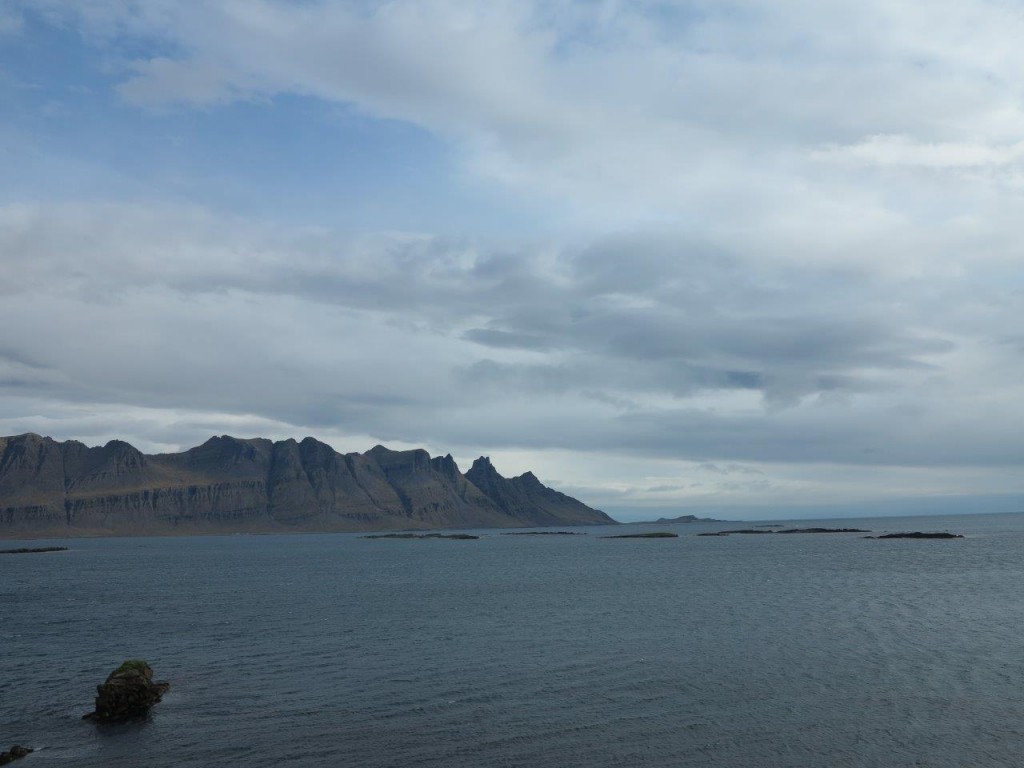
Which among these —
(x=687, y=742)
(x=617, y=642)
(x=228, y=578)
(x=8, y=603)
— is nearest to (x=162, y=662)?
(x=617, y=642)

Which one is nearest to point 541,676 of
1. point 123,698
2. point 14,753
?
point 123,698

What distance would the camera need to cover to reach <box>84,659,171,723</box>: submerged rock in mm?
40688

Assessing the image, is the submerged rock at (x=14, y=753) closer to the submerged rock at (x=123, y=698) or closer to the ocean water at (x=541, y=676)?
the ocean water at (x=541, y=676)

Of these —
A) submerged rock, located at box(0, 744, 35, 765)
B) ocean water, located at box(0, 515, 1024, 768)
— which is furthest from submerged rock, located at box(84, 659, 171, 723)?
submerged rock, located at box(0, 744, 35, 765)

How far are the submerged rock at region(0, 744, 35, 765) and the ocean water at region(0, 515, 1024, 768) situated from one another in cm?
59

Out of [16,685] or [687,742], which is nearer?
[687,742]

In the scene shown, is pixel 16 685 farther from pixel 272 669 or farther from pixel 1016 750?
pixel 1016 750

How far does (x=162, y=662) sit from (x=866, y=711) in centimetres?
4136

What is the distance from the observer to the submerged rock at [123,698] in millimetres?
40688

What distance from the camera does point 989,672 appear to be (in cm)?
4631

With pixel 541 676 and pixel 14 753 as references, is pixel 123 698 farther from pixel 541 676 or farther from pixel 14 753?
pixel 541 676

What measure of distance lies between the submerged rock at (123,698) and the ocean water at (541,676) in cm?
90

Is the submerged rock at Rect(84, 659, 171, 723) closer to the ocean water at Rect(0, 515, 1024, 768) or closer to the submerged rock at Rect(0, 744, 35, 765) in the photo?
the ocean water at Rect(0, 515, 1024, 768)

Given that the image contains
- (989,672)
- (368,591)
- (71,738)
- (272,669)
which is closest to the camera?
(71,738)
